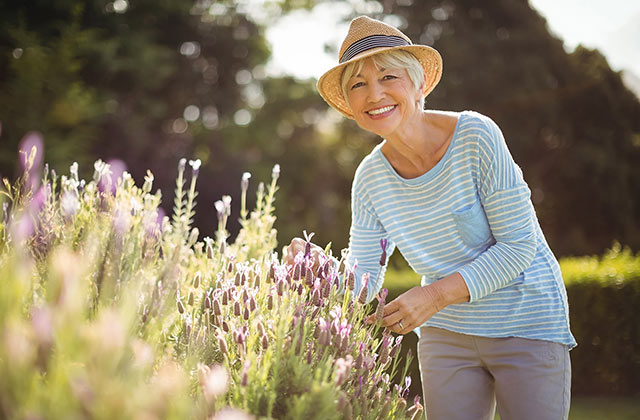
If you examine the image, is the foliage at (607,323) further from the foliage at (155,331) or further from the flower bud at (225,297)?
the flower bud at (225,297)

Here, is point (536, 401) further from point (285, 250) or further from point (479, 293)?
point (285, 250)

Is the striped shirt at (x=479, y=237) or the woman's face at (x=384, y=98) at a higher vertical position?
the woman's face at (x=384, y=98)

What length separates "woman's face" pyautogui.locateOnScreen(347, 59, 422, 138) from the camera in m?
2.26

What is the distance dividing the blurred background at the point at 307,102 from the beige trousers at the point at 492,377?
11.9 meters

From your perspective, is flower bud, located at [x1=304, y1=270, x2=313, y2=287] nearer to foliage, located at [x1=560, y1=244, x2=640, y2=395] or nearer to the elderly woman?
the elderly woman

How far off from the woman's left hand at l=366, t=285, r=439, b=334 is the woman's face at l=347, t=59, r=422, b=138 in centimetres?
71

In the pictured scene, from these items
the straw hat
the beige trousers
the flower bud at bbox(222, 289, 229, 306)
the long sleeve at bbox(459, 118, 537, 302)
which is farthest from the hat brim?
the beige trousers

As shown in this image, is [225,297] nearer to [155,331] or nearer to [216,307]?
[216,307]

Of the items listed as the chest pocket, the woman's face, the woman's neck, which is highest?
the woman's face

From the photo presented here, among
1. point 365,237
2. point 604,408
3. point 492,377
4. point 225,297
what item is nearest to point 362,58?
point 365,237

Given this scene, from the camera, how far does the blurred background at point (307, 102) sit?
597 inches

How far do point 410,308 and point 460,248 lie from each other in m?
0.49

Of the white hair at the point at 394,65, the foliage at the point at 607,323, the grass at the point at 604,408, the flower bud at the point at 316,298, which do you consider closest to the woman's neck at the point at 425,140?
the white hair at the point at 394,65

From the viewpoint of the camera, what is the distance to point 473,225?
2.28 m
